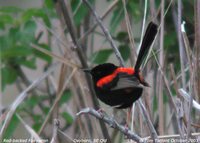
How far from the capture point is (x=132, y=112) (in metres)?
3.17

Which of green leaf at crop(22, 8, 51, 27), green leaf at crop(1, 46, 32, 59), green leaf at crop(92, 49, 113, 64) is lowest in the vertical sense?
green leaf at crop(92, 49, 113, 64)

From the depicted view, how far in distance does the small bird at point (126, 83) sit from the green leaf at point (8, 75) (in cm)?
128

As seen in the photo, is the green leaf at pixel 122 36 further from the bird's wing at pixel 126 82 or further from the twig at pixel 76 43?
the bird's wing at pixel 126 82

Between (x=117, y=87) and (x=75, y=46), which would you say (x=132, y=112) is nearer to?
(x=117, y=87)

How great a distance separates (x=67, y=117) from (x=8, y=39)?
2.39 ft

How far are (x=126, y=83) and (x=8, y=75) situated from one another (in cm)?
161

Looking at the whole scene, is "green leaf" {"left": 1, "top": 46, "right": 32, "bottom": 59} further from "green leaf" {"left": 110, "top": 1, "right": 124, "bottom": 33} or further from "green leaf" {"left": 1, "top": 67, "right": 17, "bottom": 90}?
"green leaf" {"left": 110, "top": 1, "right": 124, "bottom": 33}

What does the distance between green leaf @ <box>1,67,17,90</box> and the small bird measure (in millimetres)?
1282

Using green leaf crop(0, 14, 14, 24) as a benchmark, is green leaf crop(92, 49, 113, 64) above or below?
below

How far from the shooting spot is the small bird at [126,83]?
2.94 metres

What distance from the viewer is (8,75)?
4.30 metres

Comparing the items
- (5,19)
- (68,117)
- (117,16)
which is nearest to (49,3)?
(5,19)

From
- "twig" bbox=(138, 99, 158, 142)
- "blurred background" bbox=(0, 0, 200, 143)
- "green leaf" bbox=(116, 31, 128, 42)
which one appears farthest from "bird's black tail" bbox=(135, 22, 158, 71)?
"green leaf" bbox=(116, 31, 128, 42)

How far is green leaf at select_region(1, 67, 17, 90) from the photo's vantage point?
14.0 ft
